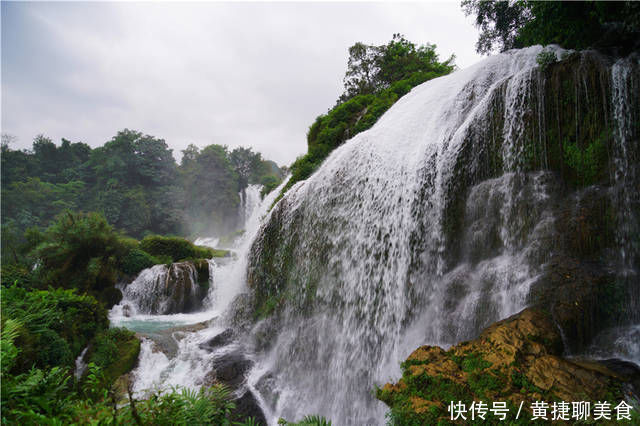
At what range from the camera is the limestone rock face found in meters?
3.14

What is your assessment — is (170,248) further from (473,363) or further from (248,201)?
(248,201)

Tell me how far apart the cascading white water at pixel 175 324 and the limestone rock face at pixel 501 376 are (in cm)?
285

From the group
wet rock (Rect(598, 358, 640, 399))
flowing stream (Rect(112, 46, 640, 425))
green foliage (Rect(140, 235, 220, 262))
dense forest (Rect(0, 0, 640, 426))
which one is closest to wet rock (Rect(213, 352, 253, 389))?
flowing stream (Rect(112, 46, 640, 425))

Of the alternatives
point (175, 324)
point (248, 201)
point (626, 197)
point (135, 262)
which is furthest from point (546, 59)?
point (248, 201)

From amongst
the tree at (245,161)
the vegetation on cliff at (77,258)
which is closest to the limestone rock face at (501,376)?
the vegetation on cliff at (77,258)

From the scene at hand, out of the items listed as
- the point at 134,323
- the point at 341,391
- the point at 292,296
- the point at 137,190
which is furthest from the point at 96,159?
the point at 341,391

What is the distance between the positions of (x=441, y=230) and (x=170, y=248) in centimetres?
1559

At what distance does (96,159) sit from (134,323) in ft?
128

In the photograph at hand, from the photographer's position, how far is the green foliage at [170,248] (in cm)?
1631

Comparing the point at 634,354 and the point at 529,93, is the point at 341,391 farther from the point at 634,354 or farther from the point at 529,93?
the point at 529,93

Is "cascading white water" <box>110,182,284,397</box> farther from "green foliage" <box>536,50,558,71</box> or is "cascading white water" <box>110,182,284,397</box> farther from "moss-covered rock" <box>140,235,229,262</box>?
"green foliage" <box>536,50,558,71</box>

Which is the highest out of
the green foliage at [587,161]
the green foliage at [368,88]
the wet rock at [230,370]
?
the green foliage at [368,88]

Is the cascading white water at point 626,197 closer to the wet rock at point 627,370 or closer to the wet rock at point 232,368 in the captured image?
the wet rock at point 627,370

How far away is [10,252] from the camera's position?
1184cm
